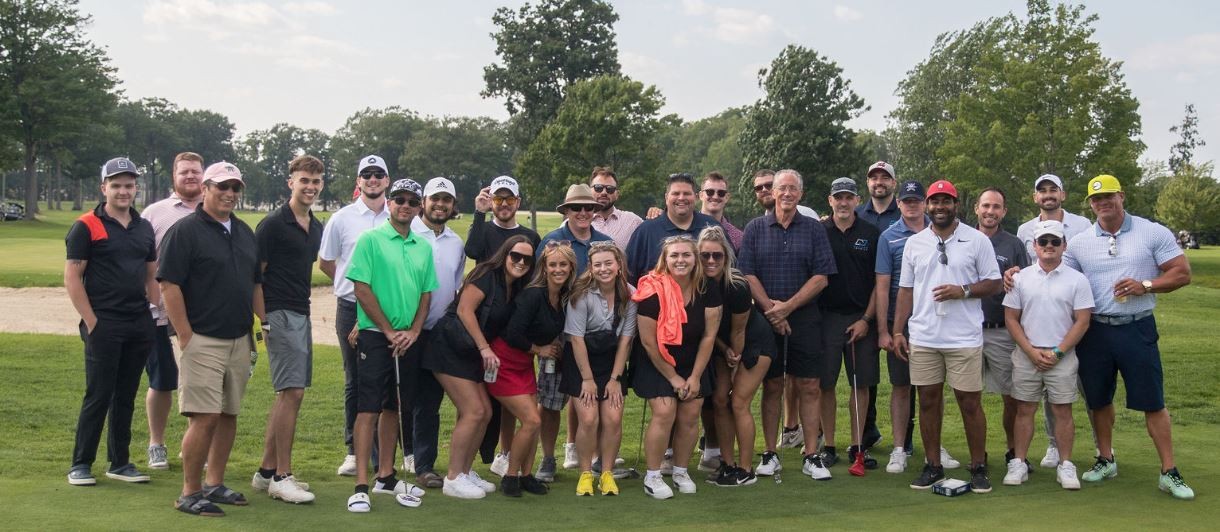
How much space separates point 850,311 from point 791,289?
1.85ft

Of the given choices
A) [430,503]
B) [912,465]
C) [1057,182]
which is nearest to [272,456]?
[430,503]

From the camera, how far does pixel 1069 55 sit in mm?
35906

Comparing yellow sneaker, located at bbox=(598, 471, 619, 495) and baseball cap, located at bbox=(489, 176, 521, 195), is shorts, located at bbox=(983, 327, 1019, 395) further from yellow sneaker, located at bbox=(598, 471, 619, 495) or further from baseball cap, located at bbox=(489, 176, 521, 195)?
baseball cap, located at bbox=(489, 176, 521, 195)

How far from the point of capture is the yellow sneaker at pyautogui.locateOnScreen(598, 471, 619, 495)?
6.59 meters

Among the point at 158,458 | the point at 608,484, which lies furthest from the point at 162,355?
the point at 608,484

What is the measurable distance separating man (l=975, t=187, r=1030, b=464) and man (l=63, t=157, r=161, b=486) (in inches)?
229

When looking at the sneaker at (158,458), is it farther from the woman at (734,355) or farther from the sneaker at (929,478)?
the sneaker at (929,478)

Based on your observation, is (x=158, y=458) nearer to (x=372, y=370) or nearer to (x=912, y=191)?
(x=372, y=370)

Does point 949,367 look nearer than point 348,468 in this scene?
Yes

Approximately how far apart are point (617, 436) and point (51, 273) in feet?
68.9

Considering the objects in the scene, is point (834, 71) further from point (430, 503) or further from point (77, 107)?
point (430, 503)

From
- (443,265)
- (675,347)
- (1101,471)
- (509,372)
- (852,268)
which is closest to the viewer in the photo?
(509,372)

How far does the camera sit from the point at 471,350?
256 inches

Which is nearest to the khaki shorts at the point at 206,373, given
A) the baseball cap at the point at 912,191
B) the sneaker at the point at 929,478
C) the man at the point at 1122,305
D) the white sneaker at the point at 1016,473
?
the sneaker at the point at 929,478
